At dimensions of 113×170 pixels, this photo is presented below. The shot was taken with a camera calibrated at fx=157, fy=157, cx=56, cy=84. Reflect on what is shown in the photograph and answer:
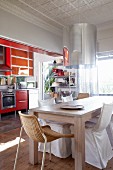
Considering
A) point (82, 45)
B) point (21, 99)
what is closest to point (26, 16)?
point (82, 45)

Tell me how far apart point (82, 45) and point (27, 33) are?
4.63ft

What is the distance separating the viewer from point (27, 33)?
348cm

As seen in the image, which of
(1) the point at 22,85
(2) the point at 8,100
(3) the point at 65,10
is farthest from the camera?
(1) the point at 22,85

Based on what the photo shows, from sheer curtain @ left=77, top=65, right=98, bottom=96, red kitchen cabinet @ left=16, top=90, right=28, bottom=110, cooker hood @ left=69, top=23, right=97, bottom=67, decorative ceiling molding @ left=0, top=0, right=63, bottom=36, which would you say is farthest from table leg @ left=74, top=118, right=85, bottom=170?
red kitchen cabinet @ left=16, top=90, right=28, bottom=110

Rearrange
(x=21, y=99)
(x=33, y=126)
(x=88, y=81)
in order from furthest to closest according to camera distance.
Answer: (x=21, y=99), (x=88, y=81), (x=33, y=126)

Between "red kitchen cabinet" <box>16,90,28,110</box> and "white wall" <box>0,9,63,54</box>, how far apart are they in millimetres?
2180

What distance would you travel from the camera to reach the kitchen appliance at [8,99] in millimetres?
5031

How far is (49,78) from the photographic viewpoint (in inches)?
270

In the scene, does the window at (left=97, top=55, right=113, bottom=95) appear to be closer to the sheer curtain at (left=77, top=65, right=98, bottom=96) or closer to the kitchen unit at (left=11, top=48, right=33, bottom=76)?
Result: the sheer curtain at (left=77, top=65, right=98, bottom=96)

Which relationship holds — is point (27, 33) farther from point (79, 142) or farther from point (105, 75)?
point (79, 142)

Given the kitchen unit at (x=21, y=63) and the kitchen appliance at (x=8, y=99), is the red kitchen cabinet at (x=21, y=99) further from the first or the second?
the kitchen unit at (x=21, y=63)

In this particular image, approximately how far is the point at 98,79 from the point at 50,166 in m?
3.27

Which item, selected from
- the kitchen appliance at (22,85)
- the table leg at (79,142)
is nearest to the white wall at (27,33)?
the table leg at (79,142)

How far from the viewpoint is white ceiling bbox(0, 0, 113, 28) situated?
9.83 feet
